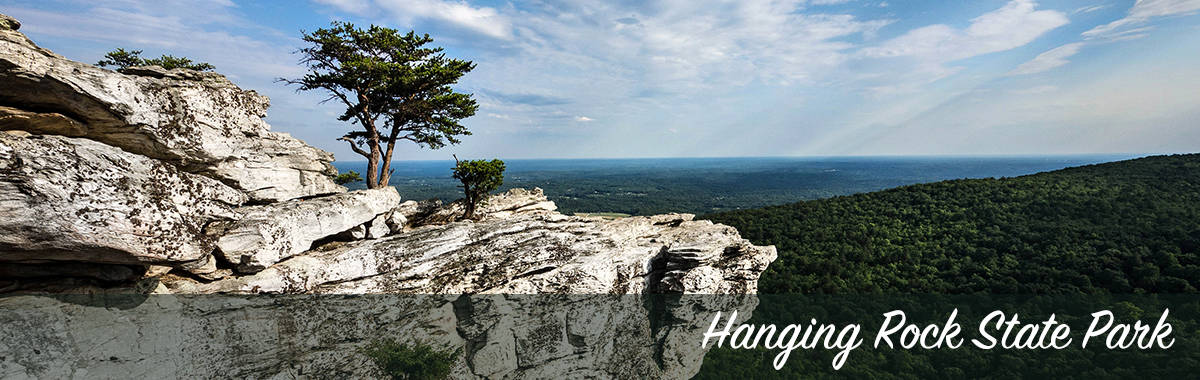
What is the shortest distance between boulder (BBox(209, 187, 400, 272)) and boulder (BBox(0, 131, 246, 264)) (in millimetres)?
769

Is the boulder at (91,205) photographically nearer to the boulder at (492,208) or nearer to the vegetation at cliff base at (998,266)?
the boulder at (492,208)

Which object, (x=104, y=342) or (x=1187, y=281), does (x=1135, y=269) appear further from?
(x=104, y=342)

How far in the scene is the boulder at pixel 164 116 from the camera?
826 centimetres

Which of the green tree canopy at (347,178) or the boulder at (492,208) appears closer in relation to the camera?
the boulder at (492,208)

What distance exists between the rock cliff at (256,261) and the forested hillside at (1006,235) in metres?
29.2

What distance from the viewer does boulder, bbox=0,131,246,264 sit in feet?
24.6

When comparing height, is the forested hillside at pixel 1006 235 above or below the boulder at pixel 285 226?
below

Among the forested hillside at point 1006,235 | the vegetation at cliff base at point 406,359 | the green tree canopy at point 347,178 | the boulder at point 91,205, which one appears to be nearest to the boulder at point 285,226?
the boulder at point 91,205

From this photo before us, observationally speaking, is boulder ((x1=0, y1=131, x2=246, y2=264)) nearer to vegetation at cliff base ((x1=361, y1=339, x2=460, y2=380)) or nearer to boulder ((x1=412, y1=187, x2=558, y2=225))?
vegetation at cliff base ((x1=361, y1=339, x2=460, y2=380))

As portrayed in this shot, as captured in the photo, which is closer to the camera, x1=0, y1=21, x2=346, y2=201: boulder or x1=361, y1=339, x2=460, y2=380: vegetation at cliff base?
x1=0, y1=21, x2=346, y2=201: boulder

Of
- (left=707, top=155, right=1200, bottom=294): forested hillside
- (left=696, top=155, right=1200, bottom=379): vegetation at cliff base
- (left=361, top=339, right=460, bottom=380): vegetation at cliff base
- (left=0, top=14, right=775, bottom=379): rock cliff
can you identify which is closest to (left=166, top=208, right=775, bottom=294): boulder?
(left=0, top=14, right=775, bottom=379): rock cliff

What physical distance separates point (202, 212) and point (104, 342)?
3.37m

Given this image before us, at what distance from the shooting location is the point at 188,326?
1036cm

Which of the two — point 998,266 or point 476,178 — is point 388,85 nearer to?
point 476,178
